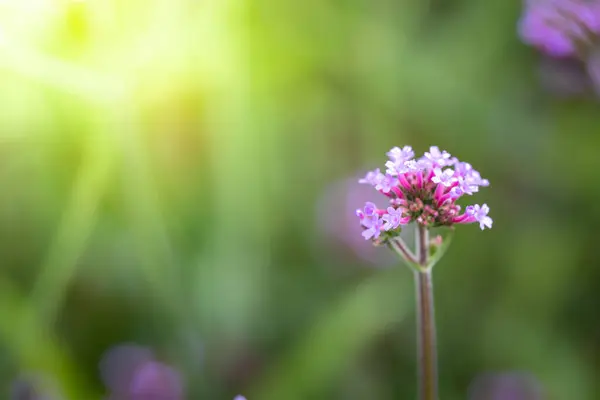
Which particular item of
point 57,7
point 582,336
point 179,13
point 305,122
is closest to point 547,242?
point 582,336

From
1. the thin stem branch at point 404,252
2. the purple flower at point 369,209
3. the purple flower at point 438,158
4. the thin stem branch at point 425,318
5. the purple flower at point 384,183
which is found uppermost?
the purple flower at point 438,158

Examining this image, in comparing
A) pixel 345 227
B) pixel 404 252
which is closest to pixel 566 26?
pixel 345 227

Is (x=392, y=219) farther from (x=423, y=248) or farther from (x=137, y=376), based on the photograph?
(x=137, y=376)

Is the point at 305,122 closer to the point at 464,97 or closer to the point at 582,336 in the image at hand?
the point at 464,97

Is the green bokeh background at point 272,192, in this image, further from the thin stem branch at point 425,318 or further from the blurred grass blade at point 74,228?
the thin stem branch at point 425,318

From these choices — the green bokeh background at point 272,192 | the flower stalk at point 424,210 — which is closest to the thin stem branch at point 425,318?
the flower stalk at point 424,210

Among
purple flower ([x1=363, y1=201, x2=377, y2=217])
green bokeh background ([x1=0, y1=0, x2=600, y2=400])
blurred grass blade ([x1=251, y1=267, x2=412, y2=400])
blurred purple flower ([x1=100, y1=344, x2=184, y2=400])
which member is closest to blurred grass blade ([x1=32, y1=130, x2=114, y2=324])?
green bokeh background ([x1=0, y1=0, x2=600, y2=400])
